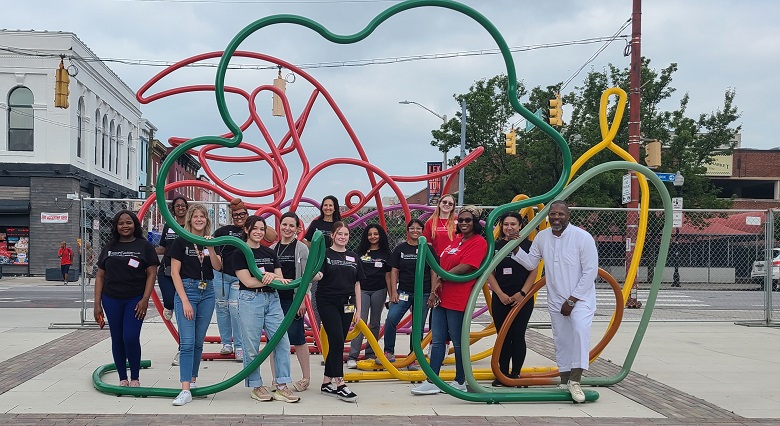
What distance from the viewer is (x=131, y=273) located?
6.52m

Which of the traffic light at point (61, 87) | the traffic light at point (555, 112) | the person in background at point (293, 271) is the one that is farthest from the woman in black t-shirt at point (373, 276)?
the traffic light at point (61, 87)

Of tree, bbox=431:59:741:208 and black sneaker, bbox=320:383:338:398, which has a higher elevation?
tree, bbox=431:59:741:208

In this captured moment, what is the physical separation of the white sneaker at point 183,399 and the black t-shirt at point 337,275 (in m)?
1.34

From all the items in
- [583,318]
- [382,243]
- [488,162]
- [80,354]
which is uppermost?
[488,162]

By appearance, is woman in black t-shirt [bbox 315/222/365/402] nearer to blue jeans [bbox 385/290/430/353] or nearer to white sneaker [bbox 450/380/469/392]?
white sneaker [bbox 450/380/469/392]

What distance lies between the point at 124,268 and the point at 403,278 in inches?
114

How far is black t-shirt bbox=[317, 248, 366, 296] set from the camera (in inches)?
257

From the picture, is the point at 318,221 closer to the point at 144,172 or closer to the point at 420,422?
the point at 420,422

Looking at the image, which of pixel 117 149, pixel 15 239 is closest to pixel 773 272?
pixel 15 239

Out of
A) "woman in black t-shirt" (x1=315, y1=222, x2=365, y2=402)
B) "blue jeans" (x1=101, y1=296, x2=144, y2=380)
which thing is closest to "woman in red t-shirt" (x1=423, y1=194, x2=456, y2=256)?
"woman in black t-shirt" (x1=315, y1=222, x2=365, y2=402)

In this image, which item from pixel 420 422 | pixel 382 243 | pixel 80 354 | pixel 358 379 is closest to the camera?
pixel 420 422

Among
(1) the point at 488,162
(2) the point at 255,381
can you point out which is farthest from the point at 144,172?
(2) the point at 255,381

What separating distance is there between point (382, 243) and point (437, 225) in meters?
0.74

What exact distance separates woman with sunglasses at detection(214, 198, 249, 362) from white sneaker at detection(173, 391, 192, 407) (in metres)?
1.04
